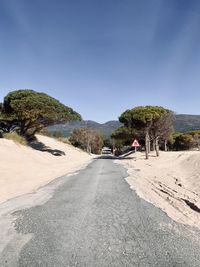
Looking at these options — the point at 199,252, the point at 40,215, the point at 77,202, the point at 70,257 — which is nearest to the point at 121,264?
the point at 70,257

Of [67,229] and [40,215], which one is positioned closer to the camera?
[67,229]

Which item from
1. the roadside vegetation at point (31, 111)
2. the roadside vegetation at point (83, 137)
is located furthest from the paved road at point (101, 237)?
the roadside vegetation at point (83, 137)

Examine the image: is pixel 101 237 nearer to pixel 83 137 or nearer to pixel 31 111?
pixel 31 111

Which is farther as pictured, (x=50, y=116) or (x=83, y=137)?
(x=83, y=137)

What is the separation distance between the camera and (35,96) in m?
52.8

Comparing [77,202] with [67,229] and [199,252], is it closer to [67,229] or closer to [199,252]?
[67,229]

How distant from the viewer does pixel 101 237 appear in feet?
24.6

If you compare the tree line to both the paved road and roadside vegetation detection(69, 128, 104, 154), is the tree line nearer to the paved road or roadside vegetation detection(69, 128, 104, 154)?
the paved road

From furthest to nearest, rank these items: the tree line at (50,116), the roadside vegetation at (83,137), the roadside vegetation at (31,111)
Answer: the roadside vegetation at (83,137) → the tree line at (50,116) → the roadside vegetation at (31,111)

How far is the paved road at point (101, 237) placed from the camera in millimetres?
6109

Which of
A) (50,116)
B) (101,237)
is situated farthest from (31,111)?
(101,237)

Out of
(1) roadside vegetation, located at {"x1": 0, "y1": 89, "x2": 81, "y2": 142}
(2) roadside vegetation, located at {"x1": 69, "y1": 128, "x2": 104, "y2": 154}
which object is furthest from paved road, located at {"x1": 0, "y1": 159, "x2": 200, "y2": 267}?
(2) roadside vegetation, located at {"x1": 69, "y1": 128, "x2": 104, "y2": 154}

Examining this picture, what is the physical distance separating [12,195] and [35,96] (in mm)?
39588

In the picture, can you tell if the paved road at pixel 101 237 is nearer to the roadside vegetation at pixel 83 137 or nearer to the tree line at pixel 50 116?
the tree line at pixel 50 116
